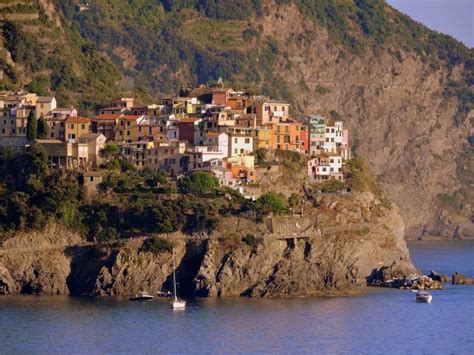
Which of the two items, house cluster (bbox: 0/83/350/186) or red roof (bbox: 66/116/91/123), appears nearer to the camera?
house cluster (bbox: 0/83/350/186)

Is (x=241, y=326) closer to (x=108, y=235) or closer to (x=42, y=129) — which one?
(x=108, y=235)

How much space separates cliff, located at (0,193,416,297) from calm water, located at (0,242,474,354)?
158 centimetres

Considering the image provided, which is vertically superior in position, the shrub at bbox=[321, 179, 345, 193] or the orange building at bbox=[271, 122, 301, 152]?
the orange building at bbox=[271, 122, 301, 152]

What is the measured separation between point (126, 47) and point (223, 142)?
82375mm

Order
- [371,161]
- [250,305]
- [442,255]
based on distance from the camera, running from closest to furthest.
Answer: [250,305] → [442,255] → [371,161]

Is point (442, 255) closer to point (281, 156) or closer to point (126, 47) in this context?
point (281, 156)

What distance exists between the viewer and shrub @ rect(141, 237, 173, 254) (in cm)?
10550

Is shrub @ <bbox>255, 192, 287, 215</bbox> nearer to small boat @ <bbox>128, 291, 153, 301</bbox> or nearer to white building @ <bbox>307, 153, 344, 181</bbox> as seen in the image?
white building @ <bbox>307, 153, 344, 181</bbox>

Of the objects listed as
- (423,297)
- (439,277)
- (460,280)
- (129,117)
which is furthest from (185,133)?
(423,297)

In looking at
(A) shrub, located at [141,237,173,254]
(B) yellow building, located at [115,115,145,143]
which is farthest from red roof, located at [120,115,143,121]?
(A) shrub, located at [141,237,173,254]

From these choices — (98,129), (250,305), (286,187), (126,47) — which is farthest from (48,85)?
(126,47)

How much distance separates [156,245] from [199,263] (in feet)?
6.79

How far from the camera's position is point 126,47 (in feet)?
645

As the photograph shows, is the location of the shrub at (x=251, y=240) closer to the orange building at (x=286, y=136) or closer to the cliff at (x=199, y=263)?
the cliff at (x=199, y=263)
